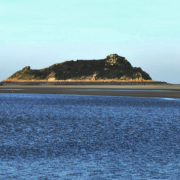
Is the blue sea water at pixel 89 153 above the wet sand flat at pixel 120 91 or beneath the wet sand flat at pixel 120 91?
beneath

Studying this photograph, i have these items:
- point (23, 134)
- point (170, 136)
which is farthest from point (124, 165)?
point (23, 134)

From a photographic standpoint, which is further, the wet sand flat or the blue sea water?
the wet sand flat

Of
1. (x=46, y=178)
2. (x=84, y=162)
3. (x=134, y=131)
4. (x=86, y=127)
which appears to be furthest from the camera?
(x=86, y=127)

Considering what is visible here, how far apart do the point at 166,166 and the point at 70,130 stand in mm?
13638

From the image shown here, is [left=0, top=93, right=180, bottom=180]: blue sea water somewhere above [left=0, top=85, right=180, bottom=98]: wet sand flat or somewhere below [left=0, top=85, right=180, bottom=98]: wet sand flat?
below

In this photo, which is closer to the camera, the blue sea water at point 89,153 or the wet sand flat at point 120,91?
the blue sea water at point 89,153

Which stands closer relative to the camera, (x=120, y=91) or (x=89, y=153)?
(x=89, y=153)

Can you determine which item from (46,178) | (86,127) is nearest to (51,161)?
(46,178)

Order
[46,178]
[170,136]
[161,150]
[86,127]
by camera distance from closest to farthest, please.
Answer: [46,178], [161,150], [170,136], [86,127]

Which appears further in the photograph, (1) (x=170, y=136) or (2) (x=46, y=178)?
(1) (x=170, y=136)

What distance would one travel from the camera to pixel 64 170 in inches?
635

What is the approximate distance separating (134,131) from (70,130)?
4799 millimetres

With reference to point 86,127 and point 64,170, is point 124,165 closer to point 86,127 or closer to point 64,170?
point 64,170

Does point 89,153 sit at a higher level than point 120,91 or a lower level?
lower
